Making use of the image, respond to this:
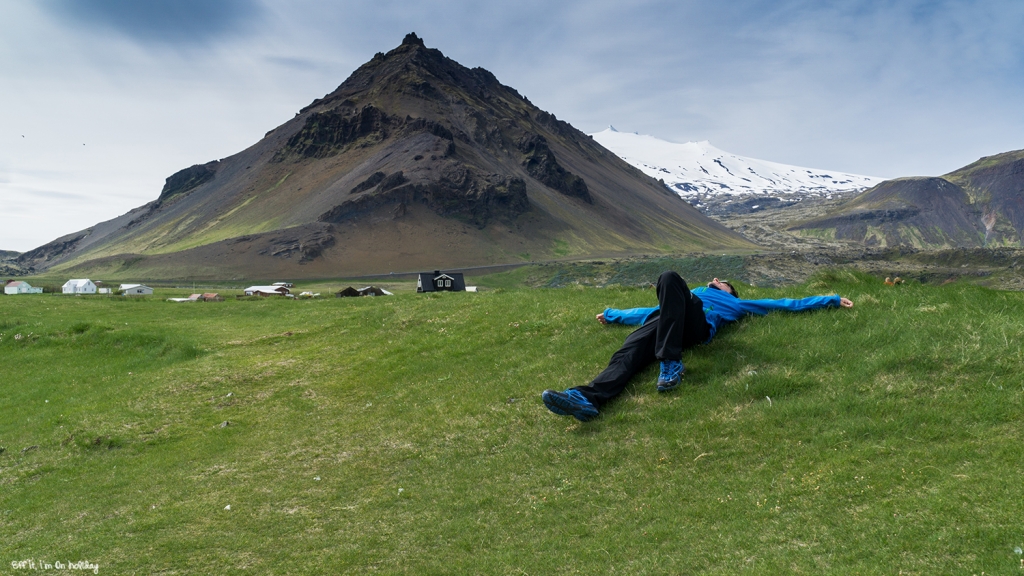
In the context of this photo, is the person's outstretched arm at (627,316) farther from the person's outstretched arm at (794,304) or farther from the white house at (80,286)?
the white house at (80,286)

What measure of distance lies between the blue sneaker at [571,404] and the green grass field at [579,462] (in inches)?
11.8

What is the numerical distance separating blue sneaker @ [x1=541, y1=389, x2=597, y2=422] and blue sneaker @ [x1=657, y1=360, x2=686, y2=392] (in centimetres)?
120

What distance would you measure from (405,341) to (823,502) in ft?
A: 42.8

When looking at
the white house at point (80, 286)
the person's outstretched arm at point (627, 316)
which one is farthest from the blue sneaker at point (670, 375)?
the white house at point (80, 286)

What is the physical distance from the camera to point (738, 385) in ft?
28.0

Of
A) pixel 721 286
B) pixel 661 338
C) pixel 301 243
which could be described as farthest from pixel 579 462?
pixel 301 243

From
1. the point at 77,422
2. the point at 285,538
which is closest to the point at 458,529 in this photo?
the point at 285,538

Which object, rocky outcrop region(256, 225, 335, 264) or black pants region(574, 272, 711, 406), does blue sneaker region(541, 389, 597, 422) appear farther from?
rocky outcrop region(256, 225, 335, 264)

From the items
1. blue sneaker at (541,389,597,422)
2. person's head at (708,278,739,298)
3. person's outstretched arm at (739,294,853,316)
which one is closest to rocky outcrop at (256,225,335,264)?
person's head at (708,278,739,298)

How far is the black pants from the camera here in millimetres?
9062

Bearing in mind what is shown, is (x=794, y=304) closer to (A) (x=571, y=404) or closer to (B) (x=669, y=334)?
(B) (x=669, y=334)

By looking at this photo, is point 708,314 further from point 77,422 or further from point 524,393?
point 77,422

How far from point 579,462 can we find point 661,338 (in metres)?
2.62

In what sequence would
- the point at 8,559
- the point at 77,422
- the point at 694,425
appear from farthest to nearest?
1. the point at 77,422
2. the point at 694,425
3. the point at 8,559
